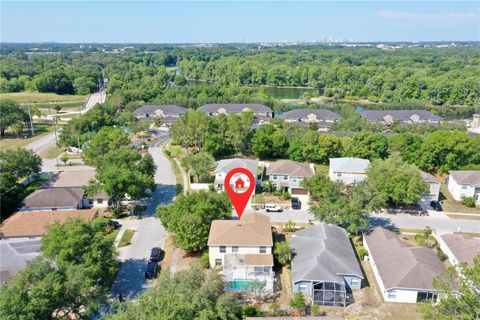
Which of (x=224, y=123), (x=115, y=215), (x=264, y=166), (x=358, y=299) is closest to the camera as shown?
(x=358, y=299)

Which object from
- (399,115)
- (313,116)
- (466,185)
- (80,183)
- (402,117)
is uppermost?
(399,115)

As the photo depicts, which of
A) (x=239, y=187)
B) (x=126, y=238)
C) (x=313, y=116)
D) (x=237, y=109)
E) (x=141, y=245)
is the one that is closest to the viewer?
(x=141, y=245)

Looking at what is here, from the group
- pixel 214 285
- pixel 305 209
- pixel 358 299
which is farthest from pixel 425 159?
pixel 214 285

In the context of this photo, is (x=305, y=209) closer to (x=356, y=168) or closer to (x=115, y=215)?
(x=356, y=168)

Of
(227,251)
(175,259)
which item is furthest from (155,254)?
(227,251)

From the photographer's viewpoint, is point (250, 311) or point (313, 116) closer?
point (250, 311)

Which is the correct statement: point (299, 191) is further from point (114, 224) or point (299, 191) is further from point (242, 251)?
point (114, 224)
